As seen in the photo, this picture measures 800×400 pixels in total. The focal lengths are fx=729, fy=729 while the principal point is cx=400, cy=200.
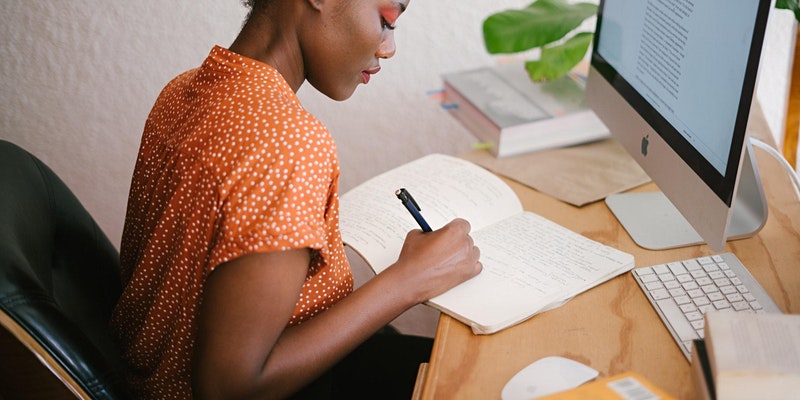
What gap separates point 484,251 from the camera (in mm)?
953

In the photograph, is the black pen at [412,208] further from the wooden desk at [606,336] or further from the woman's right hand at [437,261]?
the wooden desk at [606,336]

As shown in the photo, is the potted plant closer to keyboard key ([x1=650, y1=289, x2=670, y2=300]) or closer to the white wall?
the white wall

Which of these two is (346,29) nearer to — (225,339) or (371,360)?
(225,339)

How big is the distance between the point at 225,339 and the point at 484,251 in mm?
382

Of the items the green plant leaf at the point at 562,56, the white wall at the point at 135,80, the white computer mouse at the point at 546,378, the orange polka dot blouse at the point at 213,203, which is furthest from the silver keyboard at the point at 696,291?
the white wall at the point at 135,80

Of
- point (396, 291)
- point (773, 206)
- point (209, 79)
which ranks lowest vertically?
point (773, 206)

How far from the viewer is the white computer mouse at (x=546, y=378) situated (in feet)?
2.32

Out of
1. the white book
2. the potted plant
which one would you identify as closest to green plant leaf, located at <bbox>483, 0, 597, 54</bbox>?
the potted plant

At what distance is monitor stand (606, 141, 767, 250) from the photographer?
3.20ft

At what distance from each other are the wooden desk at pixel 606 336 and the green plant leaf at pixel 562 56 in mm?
386

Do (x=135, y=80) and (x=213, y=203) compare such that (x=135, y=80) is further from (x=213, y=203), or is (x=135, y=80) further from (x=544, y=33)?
(x=213, y=203)

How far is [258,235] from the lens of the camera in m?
0.68

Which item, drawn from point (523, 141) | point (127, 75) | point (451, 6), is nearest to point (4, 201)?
point (523, 141)

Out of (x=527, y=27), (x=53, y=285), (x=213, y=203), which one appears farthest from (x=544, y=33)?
(x=53, y=285)
